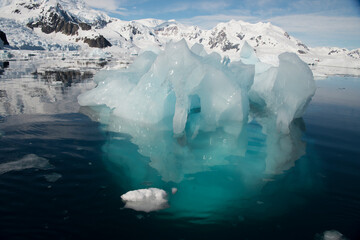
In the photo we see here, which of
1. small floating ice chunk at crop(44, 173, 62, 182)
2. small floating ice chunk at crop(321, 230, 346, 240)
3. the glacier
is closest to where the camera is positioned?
small floating ice chunk at crop(321, 230, 346, 240)

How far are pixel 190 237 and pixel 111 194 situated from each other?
3.64 ft

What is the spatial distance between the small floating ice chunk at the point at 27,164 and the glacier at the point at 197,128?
2.97ft

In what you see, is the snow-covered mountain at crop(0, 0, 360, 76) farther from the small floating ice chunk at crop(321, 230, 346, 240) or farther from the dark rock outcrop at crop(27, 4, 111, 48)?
the small floating ice chunk at crop(321, 230, 346, 240)

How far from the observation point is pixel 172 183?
3.23 m

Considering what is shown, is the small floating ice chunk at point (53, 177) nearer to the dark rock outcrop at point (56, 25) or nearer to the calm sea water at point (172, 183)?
the calm sea water at point (172, 183)

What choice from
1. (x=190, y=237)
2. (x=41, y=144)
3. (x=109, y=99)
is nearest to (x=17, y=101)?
(x=109, y=99)

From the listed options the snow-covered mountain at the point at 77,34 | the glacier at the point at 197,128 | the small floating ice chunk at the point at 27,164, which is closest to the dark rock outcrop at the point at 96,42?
the snow-covered mountain at the point at 77,34

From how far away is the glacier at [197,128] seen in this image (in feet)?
10.8

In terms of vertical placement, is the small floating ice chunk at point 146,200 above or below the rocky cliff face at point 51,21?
below

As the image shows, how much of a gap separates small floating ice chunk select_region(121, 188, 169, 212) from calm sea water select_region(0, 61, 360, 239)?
0.08 metres

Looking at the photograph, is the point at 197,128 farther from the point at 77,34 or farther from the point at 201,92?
the point at 77,34

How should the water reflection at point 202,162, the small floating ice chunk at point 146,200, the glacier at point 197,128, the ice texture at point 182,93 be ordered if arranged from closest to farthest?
the small floating ice chunk at point 146,200 → the water reflection at point 202,162 → the glacier at point 197,128 → the ice texture at point 182,93

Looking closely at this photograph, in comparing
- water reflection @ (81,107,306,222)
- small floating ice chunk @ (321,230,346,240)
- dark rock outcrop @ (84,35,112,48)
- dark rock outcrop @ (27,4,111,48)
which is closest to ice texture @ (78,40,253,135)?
water reflection @ (81,107,306,222)

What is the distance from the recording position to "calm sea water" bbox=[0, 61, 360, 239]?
A: 2.38 metres
